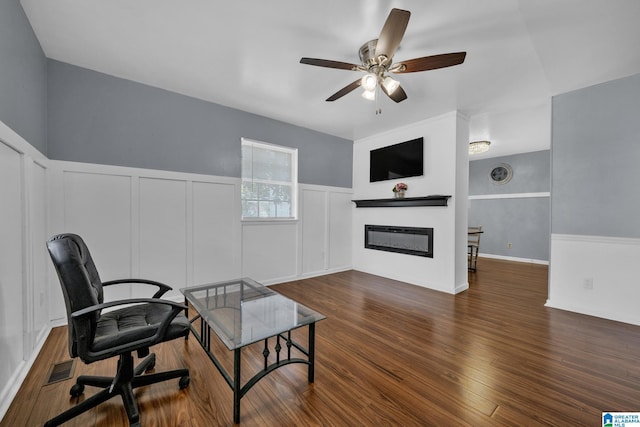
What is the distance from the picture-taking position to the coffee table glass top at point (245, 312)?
62.0 inches

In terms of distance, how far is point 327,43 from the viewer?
2.18m

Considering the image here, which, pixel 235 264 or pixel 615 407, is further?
pixel 235 264

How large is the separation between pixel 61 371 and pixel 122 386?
84cm

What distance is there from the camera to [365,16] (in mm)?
1865

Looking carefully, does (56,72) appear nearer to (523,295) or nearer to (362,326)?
(362,326)

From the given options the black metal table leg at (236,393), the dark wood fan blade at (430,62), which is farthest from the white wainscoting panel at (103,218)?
the dark wood fan blade at (430,62)

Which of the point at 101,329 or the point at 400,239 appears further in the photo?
the point at 400,239

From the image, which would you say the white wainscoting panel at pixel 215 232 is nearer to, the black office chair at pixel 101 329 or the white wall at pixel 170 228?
the white wall at pixel 170 228

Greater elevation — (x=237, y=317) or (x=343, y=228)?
(x=343, y=228)

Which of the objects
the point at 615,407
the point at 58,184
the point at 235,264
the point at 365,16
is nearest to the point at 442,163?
the point at 365,16

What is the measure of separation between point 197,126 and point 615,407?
4.39 m

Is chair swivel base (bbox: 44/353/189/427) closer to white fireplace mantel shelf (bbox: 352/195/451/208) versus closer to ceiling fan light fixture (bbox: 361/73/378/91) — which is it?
ceiling fan light fixture (bbox: 361/73/378/91)

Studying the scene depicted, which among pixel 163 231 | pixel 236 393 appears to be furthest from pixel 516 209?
pixel 163 231

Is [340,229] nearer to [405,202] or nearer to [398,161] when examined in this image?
[405,202]
